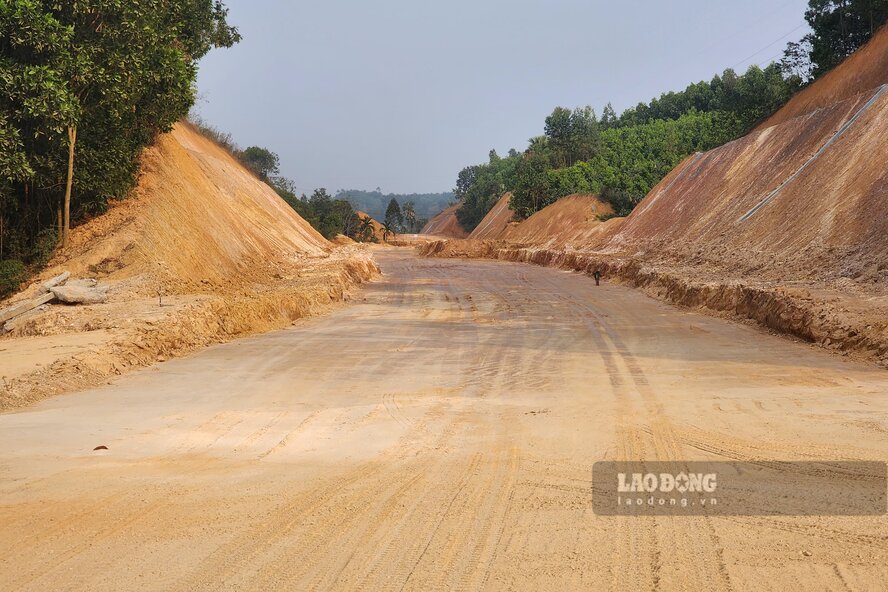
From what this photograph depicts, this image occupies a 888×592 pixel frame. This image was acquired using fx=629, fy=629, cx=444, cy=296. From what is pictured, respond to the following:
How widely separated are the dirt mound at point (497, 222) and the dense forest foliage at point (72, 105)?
48.9 metres

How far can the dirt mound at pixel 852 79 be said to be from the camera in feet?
98.4

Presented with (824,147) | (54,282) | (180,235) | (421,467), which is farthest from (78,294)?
(824,147)

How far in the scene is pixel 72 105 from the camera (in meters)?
15.9

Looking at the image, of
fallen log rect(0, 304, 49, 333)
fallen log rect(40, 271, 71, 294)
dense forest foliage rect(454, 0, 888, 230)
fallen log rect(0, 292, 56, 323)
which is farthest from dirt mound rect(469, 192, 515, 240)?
fallen log rect(0, 304, 49, 333)

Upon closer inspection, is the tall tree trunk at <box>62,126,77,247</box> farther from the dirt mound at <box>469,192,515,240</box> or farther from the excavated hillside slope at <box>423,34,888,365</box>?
the dirt mound at <box>469,192,515,240</box>

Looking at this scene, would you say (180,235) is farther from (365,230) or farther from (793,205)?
(365,230)

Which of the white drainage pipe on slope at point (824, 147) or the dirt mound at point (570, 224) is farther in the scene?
the dirt mound at point (570, 224)

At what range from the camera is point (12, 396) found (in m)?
8.10

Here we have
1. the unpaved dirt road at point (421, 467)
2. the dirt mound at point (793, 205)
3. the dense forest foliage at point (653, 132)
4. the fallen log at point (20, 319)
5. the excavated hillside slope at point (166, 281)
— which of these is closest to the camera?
the unpaved dirt road at point (421, 467)

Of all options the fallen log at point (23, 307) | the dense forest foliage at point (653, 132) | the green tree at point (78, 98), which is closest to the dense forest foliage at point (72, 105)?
the green tree at point (78, 98)

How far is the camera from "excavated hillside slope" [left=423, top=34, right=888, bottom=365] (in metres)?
13.7

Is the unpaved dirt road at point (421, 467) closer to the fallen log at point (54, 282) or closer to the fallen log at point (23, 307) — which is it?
the fallen log at point (23, 307)

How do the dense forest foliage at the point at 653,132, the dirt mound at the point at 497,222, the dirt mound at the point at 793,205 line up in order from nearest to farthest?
the dirt mound at the point at 793,205 < the dense forest foliage at the point at 653,132 < the dirt mound at the point at 497,222

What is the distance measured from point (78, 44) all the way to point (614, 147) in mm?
61818
